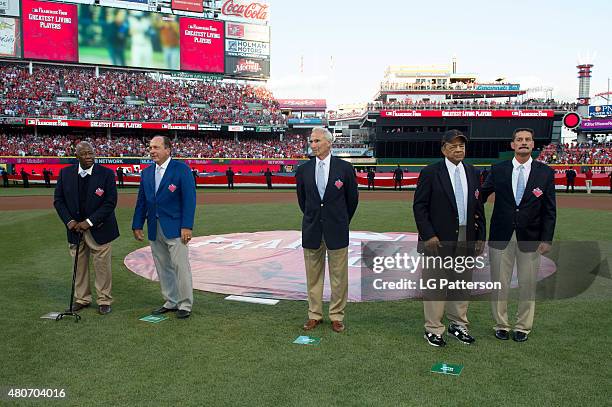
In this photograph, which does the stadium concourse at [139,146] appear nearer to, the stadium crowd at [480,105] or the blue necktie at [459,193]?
the stadium crowd at [480,105]

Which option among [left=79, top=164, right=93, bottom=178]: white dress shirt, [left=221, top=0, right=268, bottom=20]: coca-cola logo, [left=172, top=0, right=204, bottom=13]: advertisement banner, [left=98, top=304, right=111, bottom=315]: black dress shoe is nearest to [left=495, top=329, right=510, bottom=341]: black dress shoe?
[left=98, top=304, right=111, bottom=315]: black dress shoe

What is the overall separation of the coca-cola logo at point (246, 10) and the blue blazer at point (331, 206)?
54.3m

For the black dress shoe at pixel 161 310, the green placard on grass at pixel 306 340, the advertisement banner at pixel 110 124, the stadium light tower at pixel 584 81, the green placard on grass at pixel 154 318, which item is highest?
the stadium light tower at pixel 584 81

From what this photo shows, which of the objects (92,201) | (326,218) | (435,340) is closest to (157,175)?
(92,201)

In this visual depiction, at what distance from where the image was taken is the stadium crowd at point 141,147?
39.8m

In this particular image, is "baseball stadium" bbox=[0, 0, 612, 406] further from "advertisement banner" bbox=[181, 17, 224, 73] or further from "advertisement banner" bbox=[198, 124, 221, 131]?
"advertisement banner" bbox=[181, 17, 224, 73]

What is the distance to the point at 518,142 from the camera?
464 cm

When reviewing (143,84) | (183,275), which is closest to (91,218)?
(183,275)

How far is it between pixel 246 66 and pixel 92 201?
5158 centimetres

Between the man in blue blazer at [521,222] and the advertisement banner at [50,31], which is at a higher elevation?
the advertisement banner at [50,31]

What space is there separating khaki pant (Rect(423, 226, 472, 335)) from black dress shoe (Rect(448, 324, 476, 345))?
0.05 meters

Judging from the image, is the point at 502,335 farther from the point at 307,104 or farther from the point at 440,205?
the point at 307,104

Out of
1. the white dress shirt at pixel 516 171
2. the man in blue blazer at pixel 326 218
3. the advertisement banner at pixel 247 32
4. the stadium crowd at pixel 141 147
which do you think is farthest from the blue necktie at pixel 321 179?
the advertisement banner at pixel 247 32

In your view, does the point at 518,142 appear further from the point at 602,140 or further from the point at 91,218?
the point at 602,140
